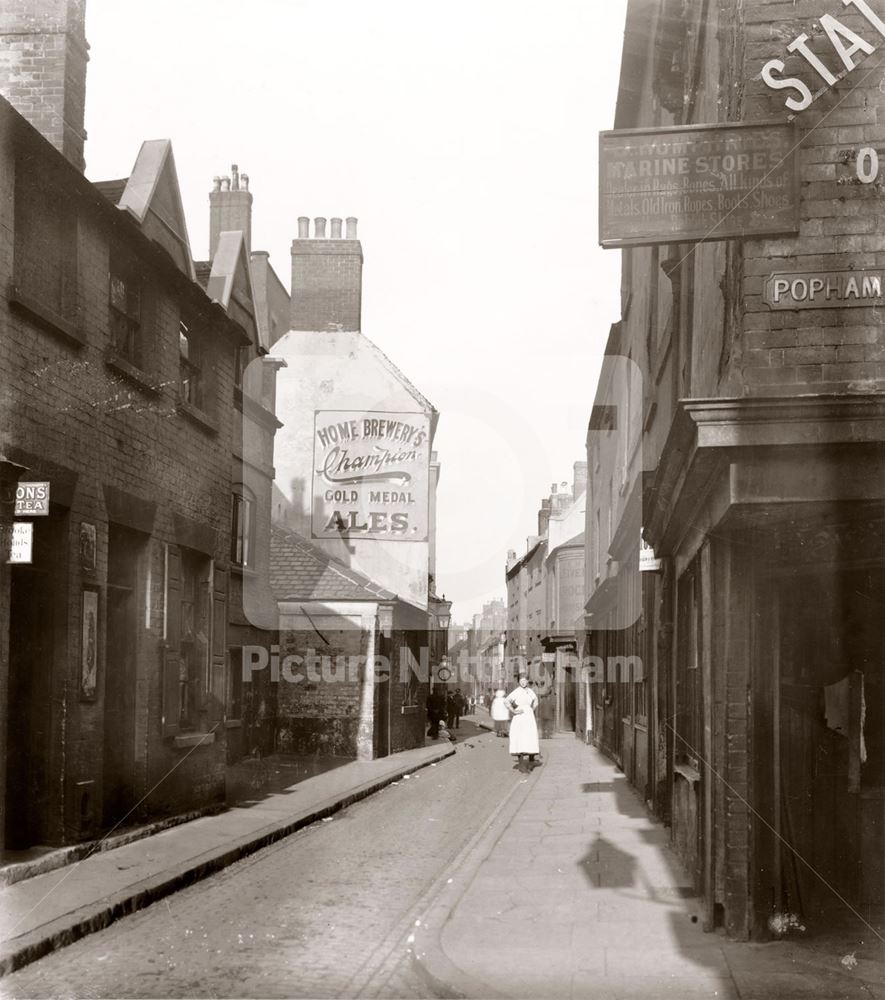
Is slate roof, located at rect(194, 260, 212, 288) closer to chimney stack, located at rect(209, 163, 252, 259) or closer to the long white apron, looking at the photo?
chimney stack, located at rect(209, 163, 252, 259)

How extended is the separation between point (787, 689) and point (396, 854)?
506 centimetres

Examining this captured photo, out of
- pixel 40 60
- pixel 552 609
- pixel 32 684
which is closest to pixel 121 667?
pixel 32 684

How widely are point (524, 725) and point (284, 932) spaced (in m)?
14.6

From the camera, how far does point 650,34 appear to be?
1430 cm

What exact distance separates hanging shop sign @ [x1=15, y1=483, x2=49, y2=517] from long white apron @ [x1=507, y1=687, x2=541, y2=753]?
1352cm

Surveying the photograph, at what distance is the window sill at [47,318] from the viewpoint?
9516 mm

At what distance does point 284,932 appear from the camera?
7.83m

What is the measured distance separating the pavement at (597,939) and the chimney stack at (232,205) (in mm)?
17075

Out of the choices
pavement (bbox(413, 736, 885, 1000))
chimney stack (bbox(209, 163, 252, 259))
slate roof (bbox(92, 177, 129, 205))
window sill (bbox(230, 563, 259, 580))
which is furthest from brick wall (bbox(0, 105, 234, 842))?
chimney stack (bbox(209, 163, 252, 259))

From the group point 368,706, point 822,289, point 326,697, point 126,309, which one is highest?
point 126,309

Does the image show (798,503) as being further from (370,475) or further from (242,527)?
(370,475)

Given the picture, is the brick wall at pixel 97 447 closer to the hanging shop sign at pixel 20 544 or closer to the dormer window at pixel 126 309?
the dormer window at pixel 126 309

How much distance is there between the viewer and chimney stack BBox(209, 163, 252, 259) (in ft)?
84.9

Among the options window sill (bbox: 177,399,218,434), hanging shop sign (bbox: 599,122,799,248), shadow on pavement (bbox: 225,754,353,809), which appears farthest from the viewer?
shadow on pavement (bbox: 225,754,353,809)
